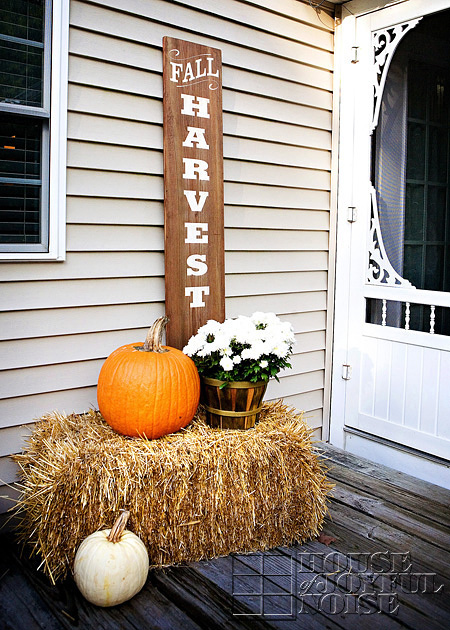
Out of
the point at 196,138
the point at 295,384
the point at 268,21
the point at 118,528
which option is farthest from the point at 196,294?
the point at 268,21

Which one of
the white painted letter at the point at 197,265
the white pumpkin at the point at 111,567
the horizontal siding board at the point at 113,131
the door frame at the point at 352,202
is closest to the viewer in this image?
the white pumpkin at the point at 111,567

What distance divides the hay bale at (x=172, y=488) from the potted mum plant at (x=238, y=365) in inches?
3.4

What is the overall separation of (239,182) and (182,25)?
0.80 m

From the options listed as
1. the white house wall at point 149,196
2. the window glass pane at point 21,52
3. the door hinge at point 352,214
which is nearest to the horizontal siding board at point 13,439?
the white house wall at point 149,196

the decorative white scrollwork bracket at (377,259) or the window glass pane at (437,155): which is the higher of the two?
the window glass pane at (437,155)

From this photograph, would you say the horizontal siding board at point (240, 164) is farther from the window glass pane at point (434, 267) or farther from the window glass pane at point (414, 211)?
the window glass pane at point (434, 267)

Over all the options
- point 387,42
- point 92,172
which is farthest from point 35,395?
point 387,42

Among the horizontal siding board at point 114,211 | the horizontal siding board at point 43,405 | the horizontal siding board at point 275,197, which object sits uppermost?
the horizontal siding board at point 275,197

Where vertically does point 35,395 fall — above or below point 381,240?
below

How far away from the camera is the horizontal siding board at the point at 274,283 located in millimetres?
3178

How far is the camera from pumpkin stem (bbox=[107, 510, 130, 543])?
2.03m

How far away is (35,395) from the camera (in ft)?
8.25

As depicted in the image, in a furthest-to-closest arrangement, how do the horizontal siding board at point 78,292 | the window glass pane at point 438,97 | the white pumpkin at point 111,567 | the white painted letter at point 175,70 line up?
the window glass pane at point 438,97
the white painted letter at point 175,70
the horizontal siding board at point 78,292
the white pumpkin at point 111,567

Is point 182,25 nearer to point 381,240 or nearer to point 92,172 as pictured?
point 92,172
